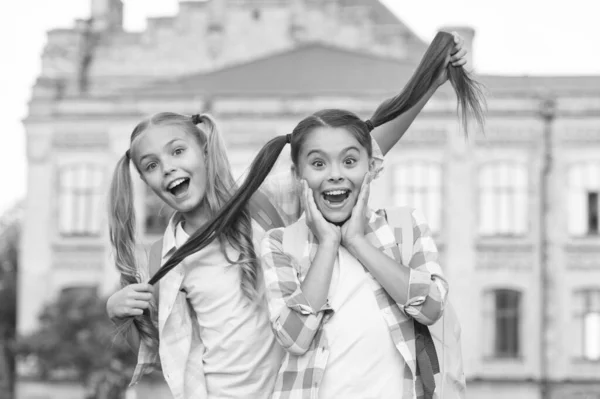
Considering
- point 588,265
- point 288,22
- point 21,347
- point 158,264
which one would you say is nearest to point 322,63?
point 288,22

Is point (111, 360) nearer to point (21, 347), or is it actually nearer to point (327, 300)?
point (21, 347)

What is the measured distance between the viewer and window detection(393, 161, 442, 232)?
82.8 ft

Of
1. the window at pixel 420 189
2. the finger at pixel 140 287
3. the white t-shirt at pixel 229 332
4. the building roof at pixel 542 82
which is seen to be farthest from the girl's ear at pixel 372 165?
the building roof at pixel 542 82

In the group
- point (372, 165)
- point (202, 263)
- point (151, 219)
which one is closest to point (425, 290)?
point (372, 165)

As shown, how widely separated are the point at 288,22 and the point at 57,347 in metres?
11.4

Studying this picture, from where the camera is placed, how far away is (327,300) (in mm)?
3107

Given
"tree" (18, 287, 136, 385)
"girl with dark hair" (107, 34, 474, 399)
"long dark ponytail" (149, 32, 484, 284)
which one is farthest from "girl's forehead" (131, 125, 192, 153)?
"tree" (18, 287, 136, 385)

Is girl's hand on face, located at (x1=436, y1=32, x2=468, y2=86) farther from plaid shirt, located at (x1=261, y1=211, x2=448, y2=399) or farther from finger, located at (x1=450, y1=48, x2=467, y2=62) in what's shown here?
plaid shirt, located at (x1=261, y1=211, x2=448, y2=399)

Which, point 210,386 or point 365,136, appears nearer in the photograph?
point 365,136

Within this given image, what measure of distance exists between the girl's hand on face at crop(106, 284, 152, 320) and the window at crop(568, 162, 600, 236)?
74.0 ft

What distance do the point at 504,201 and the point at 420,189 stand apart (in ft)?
6.52

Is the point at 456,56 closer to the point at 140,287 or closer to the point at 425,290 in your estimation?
the point at 425,290

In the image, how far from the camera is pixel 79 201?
86.5ft

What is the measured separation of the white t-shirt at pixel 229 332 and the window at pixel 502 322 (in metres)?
21.8
